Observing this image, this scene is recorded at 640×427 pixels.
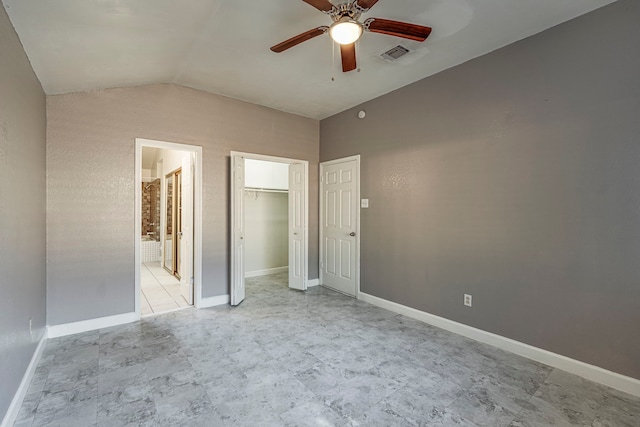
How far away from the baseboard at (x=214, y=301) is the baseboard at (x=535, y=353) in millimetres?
2320

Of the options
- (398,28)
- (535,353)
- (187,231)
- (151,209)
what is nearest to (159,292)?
(187,231)

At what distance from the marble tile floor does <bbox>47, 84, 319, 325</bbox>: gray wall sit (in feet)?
1.55

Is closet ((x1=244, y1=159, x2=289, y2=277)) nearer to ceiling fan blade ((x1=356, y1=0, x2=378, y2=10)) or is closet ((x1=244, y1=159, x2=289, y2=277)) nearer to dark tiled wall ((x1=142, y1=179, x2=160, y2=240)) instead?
dark tiled wall ((x1=142, y1=179, x2=160, y2=240))

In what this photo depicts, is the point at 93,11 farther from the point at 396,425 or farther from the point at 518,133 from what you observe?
the point at 518,133

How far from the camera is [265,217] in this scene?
6.00 meters

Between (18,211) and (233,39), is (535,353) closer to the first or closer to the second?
(233,39)

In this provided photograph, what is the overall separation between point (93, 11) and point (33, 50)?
75cm

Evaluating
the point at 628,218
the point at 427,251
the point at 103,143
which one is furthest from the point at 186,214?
the point at 628,218

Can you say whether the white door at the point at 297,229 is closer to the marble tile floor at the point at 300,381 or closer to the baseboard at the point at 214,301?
the baseboard at the point at 214,301

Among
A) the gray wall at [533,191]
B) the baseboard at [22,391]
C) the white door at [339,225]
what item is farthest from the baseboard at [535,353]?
the baseboard at [22,391]

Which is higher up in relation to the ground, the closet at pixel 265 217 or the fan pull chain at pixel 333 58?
the fan pull chain at pixel 333 58

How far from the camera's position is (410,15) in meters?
2.39

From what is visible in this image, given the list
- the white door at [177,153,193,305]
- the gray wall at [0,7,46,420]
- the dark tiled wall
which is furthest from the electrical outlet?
the dark tiled wall

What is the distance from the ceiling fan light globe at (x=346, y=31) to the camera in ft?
6.35
